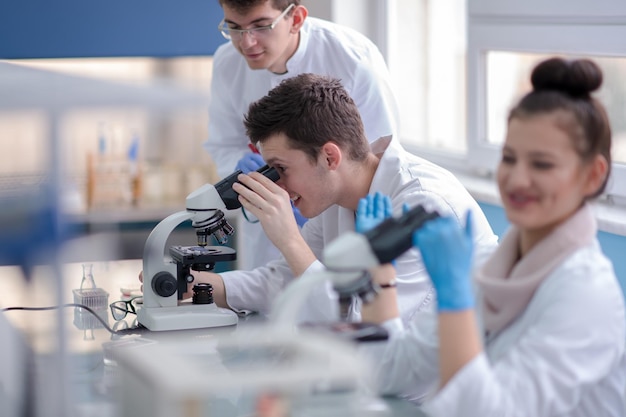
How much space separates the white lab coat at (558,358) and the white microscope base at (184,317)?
0.87m

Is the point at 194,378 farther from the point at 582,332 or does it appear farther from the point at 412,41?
the point at 412,41

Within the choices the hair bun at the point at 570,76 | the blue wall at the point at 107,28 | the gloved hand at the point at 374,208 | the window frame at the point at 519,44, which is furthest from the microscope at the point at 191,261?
the blue wall at the point at 107,28

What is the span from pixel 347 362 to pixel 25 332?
2.60 ft

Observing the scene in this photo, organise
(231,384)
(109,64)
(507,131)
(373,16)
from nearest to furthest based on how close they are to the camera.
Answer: (231,384), (507,131), (109,64), (373,16)

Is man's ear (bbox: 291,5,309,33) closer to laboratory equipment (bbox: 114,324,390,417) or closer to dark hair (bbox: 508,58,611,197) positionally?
dark hair (bbox: 508,58,611,197)

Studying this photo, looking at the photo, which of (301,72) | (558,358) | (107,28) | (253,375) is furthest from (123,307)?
(107,28)

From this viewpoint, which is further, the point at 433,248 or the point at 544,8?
the point at 544,8

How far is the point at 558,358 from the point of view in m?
1.38

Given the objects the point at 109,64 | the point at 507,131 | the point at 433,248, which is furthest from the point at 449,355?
the point at 109,64

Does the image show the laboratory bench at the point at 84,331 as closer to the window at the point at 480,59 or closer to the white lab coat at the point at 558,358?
the white lab coat at the point at 558,358

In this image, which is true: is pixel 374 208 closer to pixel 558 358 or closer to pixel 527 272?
pixel 527 272

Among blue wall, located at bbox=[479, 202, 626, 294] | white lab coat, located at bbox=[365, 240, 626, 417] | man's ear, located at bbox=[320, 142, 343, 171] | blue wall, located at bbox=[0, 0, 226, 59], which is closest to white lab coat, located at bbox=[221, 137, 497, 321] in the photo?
man's ear, located at bbox=[320, 142, 343, 171]

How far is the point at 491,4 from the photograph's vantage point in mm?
3650

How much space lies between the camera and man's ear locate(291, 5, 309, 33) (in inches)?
111
